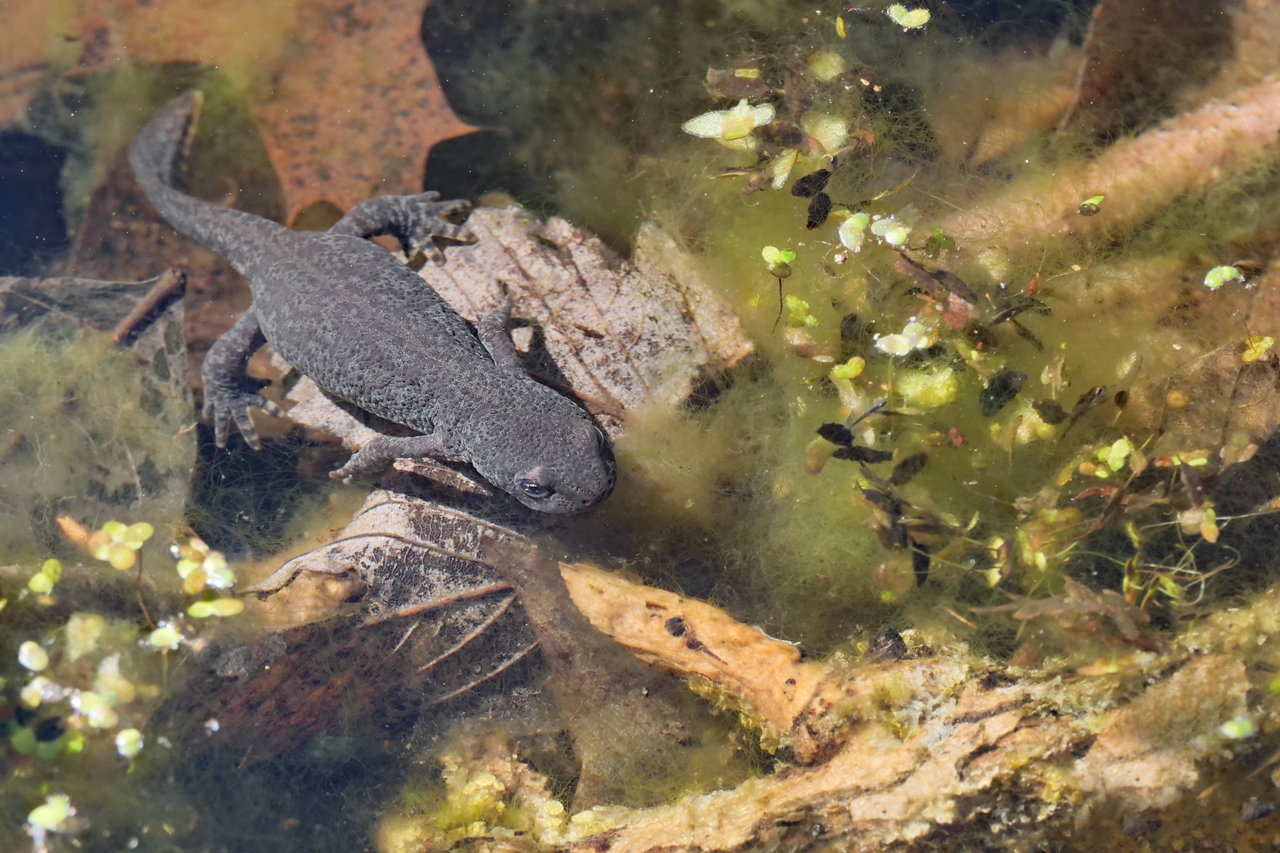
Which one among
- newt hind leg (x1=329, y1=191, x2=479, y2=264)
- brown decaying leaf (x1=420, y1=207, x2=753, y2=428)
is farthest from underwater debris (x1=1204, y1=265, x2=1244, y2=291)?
newt hind leg (x1=329, y1=191, x2=479, y2=264)

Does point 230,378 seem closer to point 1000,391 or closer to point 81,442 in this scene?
point 81,442

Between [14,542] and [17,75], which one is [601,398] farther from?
[17,75]

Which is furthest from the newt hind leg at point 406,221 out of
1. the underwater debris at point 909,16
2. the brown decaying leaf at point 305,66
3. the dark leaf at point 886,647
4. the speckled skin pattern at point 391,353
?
the dark leaf at point 886,647

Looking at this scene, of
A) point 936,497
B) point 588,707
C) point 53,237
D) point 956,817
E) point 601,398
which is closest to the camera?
point 956,817

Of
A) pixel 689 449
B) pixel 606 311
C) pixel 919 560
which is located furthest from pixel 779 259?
pixel 919 560

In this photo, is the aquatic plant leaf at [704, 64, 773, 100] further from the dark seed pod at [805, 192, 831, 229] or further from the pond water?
the dark seed pod at [805, 192, 831, 229]

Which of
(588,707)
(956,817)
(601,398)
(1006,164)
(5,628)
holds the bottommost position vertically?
(588,707)

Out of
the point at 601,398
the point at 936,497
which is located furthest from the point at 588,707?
the point at 936,497
